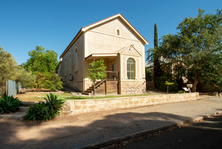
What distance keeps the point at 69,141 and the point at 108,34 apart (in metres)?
13.5

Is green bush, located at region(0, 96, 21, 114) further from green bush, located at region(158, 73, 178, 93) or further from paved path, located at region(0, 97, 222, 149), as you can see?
green bush, located at region(158, 73, 178, 93)

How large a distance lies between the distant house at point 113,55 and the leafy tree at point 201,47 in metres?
4.91

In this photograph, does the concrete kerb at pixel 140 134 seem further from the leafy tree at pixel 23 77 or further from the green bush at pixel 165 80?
the green bush at pixel 165 80

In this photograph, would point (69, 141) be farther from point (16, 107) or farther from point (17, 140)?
point (16, 107)

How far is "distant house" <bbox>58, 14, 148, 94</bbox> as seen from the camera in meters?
13.7

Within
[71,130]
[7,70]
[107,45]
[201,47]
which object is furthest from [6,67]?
[201,47]

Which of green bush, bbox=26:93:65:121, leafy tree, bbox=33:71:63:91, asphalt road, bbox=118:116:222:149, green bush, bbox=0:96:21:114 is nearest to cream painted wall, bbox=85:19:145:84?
leafy tree, bbox=33:71:63:91

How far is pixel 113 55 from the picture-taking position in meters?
13.6

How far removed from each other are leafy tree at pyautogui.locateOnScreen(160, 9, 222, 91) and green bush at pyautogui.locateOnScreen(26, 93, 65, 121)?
1372 centimetres

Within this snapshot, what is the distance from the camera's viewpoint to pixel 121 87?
45.0 ft

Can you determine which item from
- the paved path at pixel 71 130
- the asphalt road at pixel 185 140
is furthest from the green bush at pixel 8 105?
the asphalt road at pixel 185 140

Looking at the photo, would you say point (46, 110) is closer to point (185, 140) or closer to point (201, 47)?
point (185, 140)

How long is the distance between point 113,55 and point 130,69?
2583 millimetres

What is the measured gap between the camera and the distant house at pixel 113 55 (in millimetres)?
13727
